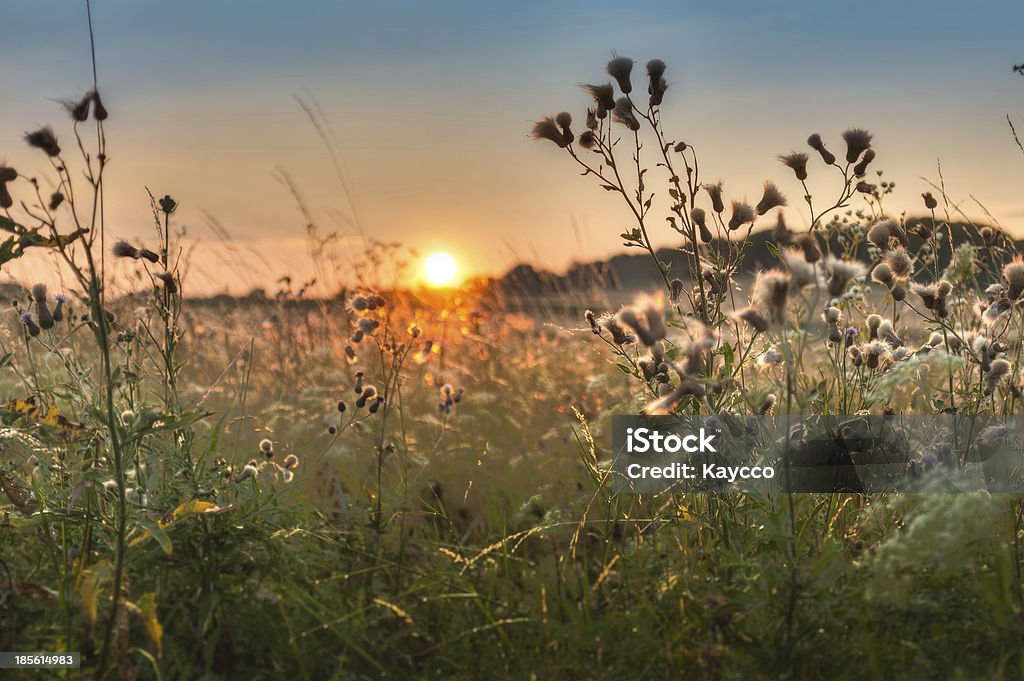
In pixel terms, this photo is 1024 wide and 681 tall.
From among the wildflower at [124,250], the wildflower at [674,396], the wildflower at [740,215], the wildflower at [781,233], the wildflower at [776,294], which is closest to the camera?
the wildflower at [776,294]

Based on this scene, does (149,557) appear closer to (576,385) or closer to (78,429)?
(78,429)

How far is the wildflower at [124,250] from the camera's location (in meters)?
2.80

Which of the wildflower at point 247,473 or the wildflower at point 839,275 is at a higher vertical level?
the wildflower at point 839,275

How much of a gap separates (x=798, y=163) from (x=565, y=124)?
734mm

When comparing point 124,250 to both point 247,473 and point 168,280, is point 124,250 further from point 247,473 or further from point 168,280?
point 247,473

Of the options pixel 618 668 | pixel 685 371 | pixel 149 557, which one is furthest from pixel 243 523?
pixel 685 371

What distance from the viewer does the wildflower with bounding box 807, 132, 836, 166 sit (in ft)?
9.68

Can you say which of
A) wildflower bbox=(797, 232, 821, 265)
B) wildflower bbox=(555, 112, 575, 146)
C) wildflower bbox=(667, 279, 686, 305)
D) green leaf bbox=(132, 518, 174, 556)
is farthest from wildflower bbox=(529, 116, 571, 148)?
green leaf bbox=(132, 518, 174, 556)

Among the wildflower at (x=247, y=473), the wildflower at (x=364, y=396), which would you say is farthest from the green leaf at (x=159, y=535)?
the wildflower at (x=364, y=396)

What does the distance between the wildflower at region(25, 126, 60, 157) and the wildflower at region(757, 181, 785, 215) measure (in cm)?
190

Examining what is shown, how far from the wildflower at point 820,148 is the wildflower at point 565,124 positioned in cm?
77

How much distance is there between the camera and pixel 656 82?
9.57 feet

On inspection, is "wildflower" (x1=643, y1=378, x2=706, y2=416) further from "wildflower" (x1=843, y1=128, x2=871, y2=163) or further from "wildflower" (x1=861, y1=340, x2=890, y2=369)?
"wildflower" (x1=843, y1=128, x2=871, y2=163)

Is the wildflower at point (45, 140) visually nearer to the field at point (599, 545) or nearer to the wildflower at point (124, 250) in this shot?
the field at point (599, 545)
